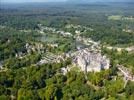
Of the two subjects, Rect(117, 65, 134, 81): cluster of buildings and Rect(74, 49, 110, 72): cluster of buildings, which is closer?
Rect(117, 65, 134, 81): cluster of buildings

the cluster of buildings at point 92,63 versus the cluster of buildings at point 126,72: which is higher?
the cluster of buildings at point 92,63

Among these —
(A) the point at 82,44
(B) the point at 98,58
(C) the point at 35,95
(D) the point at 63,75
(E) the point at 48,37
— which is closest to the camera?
(C) the point at 35,95

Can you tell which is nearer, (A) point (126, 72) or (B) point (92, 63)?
(A) point (126, 72)

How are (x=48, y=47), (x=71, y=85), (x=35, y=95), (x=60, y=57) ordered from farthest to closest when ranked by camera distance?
1. (x=48, y=47)
2. (x=60, y=57)
3. (x=71, y=85)
4. (x=35, y=95)

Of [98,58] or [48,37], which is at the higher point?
[98,58]

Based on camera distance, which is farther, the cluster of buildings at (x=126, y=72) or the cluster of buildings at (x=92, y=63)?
the cluster of buildings at (x=92, y=63)

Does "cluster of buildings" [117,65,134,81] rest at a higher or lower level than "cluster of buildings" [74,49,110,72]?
lower

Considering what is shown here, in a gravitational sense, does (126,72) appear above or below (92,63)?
below

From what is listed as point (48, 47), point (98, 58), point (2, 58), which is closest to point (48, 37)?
point (48, 47)

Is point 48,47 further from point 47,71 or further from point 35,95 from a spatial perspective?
point 35,95

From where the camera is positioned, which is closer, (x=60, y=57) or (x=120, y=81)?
(x=120, y=81)
